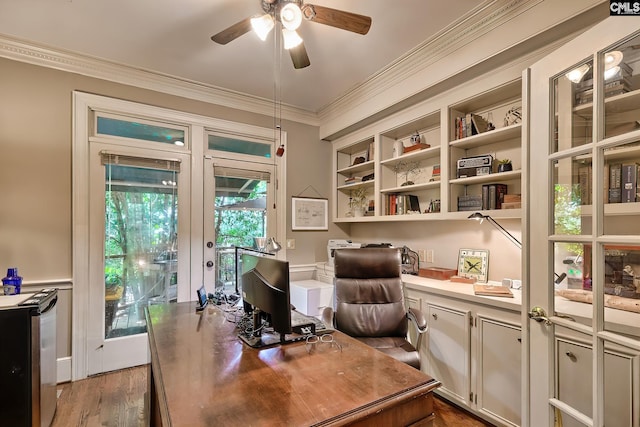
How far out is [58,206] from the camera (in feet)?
8.24

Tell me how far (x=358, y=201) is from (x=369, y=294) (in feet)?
5.25

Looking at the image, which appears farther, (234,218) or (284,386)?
(234,218)

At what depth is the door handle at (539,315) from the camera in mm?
1396

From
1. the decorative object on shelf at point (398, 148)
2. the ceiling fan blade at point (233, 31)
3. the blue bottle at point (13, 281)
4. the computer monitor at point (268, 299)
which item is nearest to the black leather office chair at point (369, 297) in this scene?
the computer monitor at point (268, 299)

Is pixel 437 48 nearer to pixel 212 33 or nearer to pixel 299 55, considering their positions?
pixel 299 55

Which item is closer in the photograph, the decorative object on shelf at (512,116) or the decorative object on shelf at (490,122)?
the decorative object on shelf at (512,116)

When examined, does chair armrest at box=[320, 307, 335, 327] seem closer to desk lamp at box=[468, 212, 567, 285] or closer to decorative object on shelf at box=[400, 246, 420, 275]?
decorative object on shelf at box=[400, 246, 420, 275]

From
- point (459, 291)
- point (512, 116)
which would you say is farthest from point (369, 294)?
point (512, 116)

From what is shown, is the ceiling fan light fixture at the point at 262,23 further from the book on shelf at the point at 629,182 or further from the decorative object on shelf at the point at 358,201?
the decorative object on shelf at the point at 358,201

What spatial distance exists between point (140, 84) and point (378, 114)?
2298 millimetres

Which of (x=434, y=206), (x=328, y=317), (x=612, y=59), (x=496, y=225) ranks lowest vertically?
(x=328, y=317)

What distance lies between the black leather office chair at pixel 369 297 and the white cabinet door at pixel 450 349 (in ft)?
0.57

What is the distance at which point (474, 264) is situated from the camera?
254 cm

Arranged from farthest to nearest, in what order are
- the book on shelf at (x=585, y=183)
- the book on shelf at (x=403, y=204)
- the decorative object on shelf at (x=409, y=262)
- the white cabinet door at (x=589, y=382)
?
the book on shelf at (x=403, y=204)
the decorative object on shelf at (x=409, y=262)
the book on shelf at (x=585, y=183)
the white cabinet door at (x=589, y=382)
